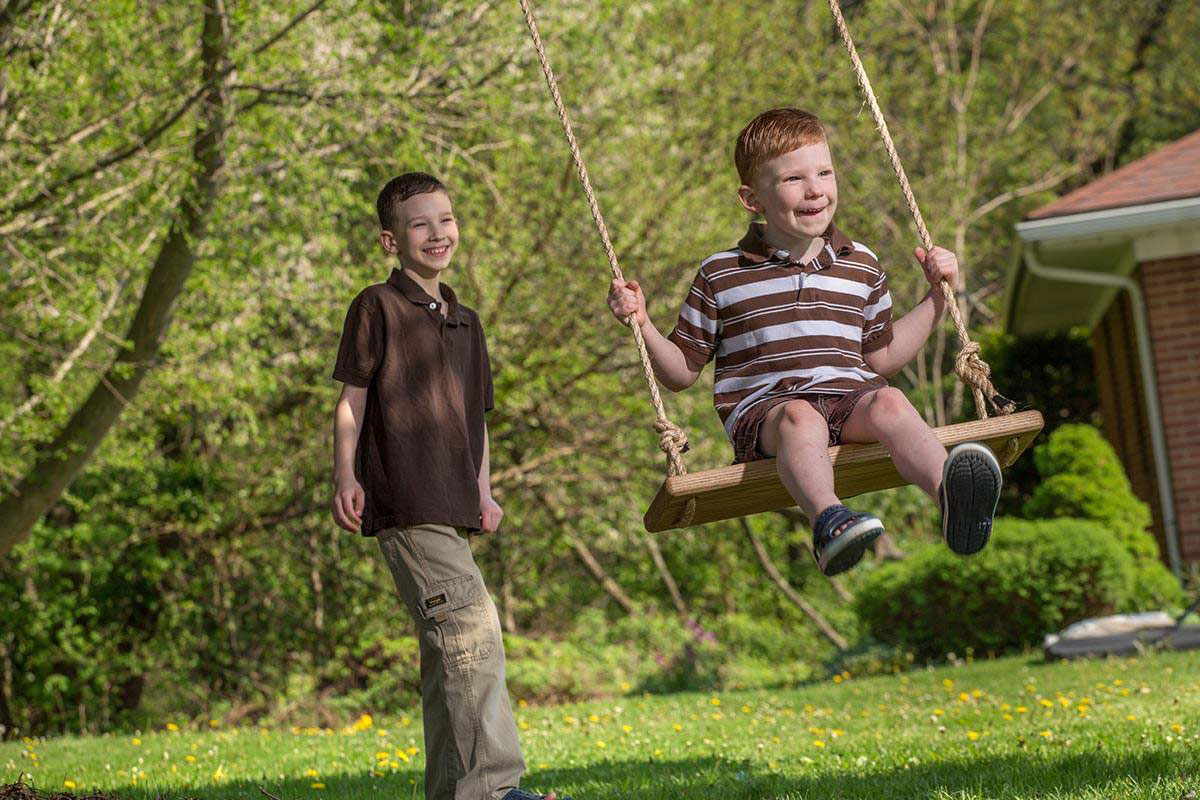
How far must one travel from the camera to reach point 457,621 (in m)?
3.75

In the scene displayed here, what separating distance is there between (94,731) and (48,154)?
503 cm

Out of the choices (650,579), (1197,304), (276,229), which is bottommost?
(650,579)

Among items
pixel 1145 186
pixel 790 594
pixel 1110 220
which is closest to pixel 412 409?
pixel 1110 220

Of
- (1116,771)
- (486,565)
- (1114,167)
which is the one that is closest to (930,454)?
(1116,771)

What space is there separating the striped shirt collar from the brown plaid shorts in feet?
1.31

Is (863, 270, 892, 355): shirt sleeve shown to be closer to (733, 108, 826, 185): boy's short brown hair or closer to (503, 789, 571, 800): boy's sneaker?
(733, 108, 826, 185): boy's short brown hair

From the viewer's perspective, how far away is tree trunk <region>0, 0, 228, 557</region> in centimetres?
790

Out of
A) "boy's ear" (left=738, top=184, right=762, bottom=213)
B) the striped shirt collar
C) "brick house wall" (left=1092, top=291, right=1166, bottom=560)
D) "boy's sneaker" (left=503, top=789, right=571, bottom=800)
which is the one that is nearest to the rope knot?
the striped shirt collar

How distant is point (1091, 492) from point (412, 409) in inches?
385

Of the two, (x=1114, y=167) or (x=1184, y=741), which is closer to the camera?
(x=1184, y=741)

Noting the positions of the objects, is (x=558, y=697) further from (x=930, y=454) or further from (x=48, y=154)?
(x=930, y=454)

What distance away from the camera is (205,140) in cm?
816

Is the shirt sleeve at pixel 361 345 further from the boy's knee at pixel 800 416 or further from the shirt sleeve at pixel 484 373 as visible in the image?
the boy's knee at pixel 800 416

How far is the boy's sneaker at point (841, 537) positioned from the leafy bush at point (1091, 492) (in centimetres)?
872
